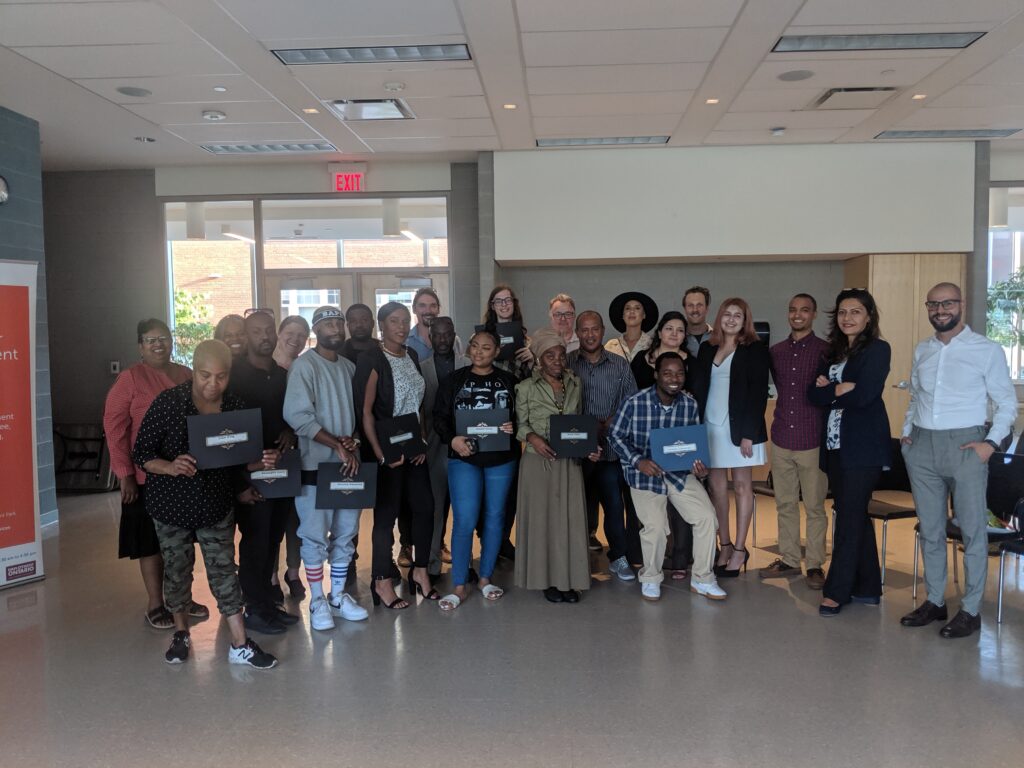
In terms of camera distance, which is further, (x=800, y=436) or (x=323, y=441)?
(x=800, y=436)

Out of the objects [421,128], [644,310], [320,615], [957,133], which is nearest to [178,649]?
[320,615]

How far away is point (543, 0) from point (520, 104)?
6.53 feet

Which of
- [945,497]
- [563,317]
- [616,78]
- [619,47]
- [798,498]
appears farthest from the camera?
[616,78]

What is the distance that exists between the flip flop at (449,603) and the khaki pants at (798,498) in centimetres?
207

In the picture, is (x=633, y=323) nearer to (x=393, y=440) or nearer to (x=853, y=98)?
(x=393, y=440)

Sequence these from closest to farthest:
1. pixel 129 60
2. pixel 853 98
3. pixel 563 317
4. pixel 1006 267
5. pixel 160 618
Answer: pixel 160 618 < pixel 563 317 < pixel 129 60 < pixel 853 98 < pixel 1006 267

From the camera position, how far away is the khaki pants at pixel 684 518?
437cm

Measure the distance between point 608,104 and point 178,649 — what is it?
4.99 meters

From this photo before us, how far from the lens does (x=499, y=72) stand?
18.2 feet

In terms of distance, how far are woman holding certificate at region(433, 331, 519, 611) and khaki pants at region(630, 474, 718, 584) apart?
0.79 metres

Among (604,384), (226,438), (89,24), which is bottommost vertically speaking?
(226,438)

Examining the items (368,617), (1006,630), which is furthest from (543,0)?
(1006,630)

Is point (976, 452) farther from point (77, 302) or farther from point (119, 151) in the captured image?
point (77, 302)

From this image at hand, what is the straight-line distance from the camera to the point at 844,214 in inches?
309
